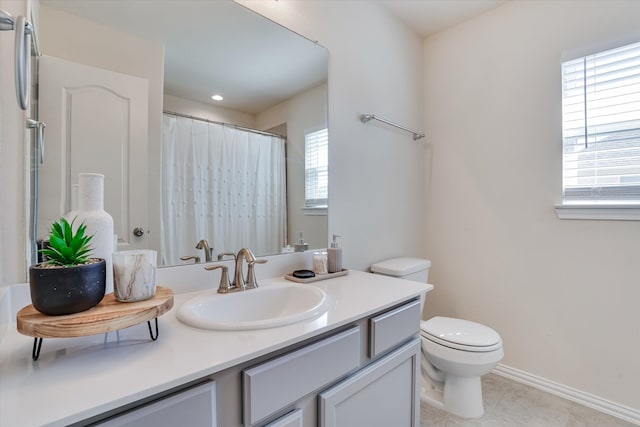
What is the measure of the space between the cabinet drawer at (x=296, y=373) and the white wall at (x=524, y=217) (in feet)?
Answer: 4.99

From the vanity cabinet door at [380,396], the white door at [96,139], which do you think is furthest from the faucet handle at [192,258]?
the vanity cabinet door at [380,396]

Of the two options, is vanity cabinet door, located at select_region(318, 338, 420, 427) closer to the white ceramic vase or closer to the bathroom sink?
the bathroom sink

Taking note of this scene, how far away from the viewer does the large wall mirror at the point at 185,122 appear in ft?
3.01

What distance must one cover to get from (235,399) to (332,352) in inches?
11.8

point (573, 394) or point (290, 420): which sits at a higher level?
point (290, 420)

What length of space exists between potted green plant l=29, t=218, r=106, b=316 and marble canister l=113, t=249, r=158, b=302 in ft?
0.16

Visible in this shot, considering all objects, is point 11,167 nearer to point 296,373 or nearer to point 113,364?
point 113,364

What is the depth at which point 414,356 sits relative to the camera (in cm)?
125

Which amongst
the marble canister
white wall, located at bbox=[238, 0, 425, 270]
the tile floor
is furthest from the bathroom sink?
the tile floor

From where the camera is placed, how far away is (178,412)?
0.59 meters

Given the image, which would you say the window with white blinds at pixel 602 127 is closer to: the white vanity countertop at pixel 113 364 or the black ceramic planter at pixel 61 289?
the white vanity countertop at pixel 113 364

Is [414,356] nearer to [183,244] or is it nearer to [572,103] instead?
[183,244]

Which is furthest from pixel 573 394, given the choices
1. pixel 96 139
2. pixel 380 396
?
pixel 96 139

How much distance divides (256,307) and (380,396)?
0.55 metres
